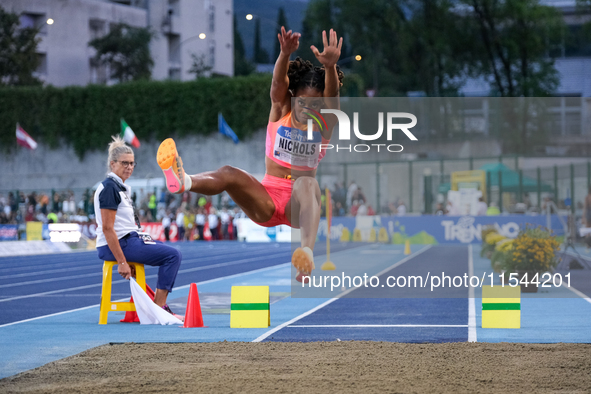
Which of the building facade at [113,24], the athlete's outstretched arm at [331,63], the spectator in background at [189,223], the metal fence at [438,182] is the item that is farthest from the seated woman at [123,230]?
the building facade at [113,24]

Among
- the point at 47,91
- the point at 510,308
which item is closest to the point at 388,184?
the point at 510,308

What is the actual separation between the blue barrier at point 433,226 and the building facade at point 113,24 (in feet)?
114

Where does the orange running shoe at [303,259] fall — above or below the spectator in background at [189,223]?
above

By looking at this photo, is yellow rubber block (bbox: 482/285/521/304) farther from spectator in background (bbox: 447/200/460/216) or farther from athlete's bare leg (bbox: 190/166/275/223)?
spectator in background (bbox: 447/200/460/216)

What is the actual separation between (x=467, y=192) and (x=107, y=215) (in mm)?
6663

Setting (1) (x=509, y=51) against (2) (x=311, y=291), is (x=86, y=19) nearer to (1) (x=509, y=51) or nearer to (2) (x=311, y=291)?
(1) (x=509, y=51)

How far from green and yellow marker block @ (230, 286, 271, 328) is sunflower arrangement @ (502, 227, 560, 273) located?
506cm

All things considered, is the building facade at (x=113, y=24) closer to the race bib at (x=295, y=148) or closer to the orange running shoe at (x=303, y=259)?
the race bib at (x=295, y=148)

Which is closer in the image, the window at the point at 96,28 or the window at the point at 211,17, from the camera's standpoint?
the window at the point at 96,28

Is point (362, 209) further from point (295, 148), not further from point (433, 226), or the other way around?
point (295, 148)

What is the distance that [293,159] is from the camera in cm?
596

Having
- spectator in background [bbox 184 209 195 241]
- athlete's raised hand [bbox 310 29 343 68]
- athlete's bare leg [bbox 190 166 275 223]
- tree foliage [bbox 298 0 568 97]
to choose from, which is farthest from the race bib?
tree foliage [bbox 298 0 568 97]

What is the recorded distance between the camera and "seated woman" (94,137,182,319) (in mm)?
8234

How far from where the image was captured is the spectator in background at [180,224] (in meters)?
32.5
